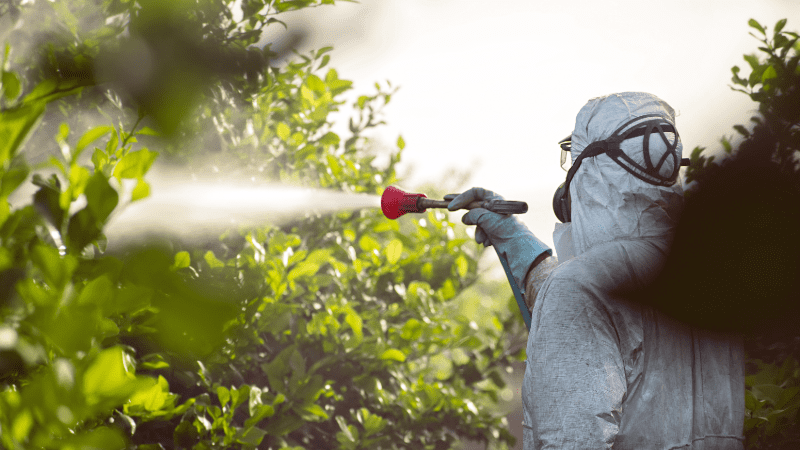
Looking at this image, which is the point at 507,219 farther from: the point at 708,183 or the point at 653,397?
the point at 653,397

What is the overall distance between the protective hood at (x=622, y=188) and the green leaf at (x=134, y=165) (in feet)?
3.61

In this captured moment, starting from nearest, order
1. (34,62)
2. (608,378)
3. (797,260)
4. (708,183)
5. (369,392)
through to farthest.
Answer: (608,378) → (797,260) → (708,183) → (34,62) → (369,392)

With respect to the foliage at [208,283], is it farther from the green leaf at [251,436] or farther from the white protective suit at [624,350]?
the white protective suit at [624,350]

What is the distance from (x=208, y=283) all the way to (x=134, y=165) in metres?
0.31

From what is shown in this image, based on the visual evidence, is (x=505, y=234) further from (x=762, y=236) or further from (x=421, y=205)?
(x=762, y=236)

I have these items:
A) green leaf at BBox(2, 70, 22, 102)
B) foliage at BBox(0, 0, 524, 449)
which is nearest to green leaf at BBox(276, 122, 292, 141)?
foliage at BBox(0, 0, 524, 449)

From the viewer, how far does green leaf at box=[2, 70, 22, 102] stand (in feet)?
2.16

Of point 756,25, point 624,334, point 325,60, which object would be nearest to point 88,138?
point 624,334

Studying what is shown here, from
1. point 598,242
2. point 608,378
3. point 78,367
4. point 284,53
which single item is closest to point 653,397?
point 608,378

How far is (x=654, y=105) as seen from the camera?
137 centimetres

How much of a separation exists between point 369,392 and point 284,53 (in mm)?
1714

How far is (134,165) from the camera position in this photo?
0.82m

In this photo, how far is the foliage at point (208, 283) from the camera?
24.3 inches

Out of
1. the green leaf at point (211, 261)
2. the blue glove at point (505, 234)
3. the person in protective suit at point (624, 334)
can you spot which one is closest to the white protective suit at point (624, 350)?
the person in protective suit at point (624, 334)
